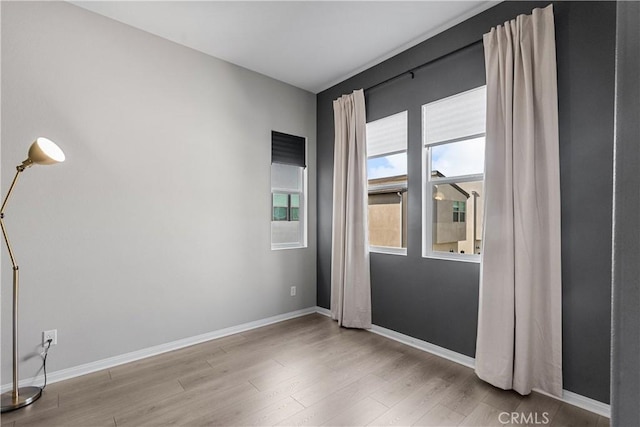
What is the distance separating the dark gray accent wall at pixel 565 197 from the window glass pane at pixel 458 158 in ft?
0.58

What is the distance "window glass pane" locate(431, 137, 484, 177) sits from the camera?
2.71 meters

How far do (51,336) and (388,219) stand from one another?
319 centimetres

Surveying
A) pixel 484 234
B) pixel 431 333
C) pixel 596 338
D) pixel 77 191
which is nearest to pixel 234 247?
pixel 77 191

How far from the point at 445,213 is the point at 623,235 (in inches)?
108

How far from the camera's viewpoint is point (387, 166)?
11.4 feet

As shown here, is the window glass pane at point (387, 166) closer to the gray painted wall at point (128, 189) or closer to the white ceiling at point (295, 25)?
the white ceiling at point (295, 25)

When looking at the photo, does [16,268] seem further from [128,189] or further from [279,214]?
[279,214]

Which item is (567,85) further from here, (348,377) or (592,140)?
(348,377)

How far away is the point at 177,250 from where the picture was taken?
3.06 m

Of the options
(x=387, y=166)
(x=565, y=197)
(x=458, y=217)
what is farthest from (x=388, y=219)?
(x=565, y=197)

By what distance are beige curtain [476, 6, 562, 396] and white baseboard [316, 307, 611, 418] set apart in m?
0.09

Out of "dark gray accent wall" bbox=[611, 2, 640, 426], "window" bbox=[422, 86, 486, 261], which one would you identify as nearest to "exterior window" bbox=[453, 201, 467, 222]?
"window" bbox=[422, 86, 486, 261]

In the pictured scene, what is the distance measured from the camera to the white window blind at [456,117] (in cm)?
267

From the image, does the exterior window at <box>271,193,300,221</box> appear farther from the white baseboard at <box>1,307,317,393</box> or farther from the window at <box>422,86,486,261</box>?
the window at <box>422,86,486,261</box>
